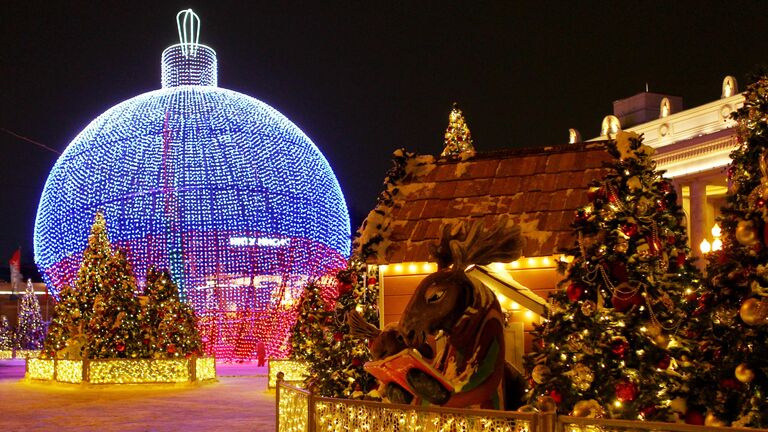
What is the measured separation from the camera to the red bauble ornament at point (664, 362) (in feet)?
21.8

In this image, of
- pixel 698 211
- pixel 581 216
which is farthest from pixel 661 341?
pixel 698 211

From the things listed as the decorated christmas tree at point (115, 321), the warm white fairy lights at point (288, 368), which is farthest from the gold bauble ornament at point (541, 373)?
the decorated christmas tree at point (115, 321)

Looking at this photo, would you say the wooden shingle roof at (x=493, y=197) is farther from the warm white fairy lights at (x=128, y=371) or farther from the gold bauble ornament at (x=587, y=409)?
the warm white fairy lights at (x=128, y=371)

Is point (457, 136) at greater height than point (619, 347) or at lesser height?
greater

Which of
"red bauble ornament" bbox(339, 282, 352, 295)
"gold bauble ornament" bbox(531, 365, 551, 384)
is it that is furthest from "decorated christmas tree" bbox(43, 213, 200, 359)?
"gold bauble ornament" bbox(531, 365, 551, 384)

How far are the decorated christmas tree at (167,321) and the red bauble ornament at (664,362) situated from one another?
16.0 meters

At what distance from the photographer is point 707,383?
5.44m

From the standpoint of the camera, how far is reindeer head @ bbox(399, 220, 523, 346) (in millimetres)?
6336

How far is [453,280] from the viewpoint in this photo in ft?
21.2

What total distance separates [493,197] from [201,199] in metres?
15.1

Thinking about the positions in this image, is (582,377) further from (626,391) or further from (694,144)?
(694,144)

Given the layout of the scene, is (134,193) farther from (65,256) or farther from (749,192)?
(749,192)

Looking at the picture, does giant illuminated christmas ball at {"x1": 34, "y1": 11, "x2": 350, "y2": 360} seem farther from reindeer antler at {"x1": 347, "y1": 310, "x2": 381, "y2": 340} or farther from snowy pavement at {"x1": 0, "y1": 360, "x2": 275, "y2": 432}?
reindeer antler at {"x1": 347, "y1": 310, "x2": 381, "y2": 340}

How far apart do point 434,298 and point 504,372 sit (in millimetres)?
980
